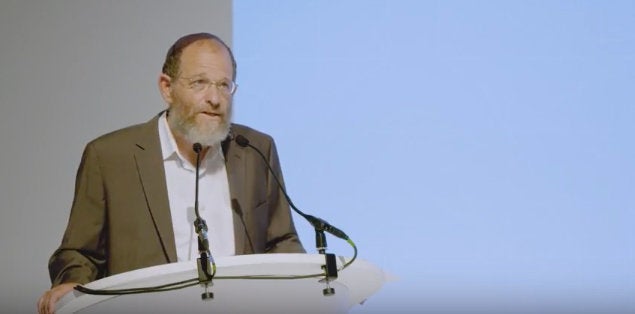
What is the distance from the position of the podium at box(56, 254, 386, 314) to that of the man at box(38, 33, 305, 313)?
429mm

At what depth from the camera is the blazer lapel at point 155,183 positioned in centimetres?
191

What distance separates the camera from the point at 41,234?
279 centimetres

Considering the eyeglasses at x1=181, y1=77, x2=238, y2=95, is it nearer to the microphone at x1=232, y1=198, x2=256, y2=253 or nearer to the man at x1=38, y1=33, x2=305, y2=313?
the man at x1=38, y1=33, x2=305, y2=313

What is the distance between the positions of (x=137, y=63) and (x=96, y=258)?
106 cm

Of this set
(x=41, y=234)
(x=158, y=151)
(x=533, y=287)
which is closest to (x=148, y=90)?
(x=41, y=234)

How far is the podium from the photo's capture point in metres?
1.37

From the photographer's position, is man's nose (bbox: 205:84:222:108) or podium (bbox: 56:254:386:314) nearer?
podium (bbox: 56:254:386:314)

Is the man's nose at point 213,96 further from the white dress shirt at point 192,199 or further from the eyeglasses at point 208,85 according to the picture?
the white dress shirt at point 192,199

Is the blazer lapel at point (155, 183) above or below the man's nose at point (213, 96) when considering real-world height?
below

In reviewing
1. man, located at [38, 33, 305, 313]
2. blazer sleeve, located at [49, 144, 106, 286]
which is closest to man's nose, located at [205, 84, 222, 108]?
man, located at [38, 33, 305, 313]

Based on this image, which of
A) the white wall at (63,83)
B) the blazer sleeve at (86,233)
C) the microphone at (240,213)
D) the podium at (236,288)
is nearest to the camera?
the podium at (236,288)

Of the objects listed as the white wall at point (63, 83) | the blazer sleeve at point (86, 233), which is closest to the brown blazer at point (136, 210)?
the blazer sleeve at point (86, 233)

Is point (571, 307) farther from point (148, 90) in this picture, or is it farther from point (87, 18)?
point (87, 18)

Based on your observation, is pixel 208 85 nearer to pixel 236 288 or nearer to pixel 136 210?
pixel 136 210
